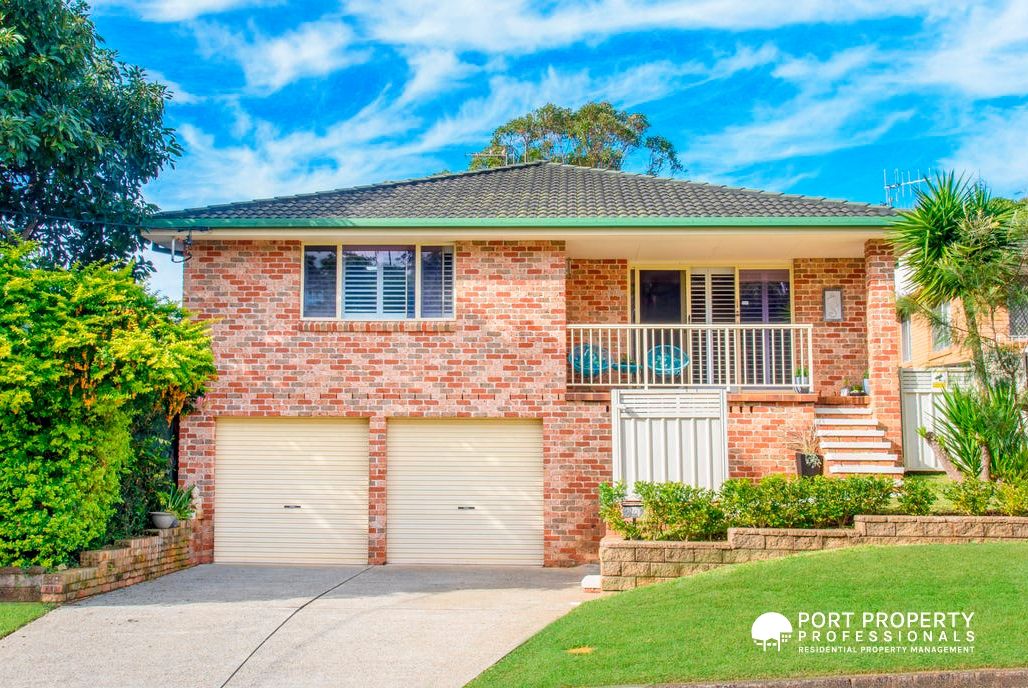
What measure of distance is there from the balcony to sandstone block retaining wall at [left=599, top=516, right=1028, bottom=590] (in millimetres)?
3767

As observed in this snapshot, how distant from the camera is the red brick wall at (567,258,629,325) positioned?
1546 centimetres

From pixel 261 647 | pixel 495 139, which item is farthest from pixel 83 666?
pixel 495 139

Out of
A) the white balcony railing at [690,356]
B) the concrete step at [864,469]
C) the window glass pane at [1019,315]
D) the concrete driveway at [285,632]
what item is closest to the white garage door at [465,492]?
the white balcony railing at [690,356]

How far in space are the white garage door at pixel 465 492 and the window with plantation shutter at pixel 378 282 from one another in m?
1.68

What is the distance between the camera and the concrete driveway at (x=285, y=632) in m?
7.34

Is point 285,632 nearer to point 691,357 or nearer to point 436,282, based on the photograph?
point 436,282

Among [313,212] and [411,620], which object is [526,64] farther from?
[411,620]

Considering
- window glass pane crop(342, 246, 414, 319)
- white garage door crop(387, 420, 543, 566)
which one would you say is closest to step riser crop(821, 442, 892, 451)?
white garage door crop(387, 420, 543, 566)

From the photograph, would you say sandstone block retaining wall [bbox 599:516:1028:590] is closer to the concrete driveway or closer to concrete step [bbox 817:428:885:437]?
the concrete driveway

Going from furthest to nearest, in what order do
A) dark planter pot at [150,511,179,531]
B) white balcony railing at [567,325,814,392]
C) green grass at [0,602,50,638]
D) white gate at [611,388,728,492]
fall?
white balcony railing at [567,325,814,392], white gate at [611,388,728,492], dark planter pot at [150,511,179,531], green grass at [0,602,50,638]

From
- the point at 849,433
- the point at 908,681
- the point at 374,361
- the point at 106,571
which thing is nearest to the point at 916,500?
the point at 849,433

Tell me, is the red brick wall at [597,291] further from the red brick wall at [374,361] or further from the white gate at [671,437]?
the white gate at [671,437]

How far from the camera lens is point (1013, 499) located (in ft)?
34.8

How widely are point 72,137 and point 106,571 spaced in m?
6.12
